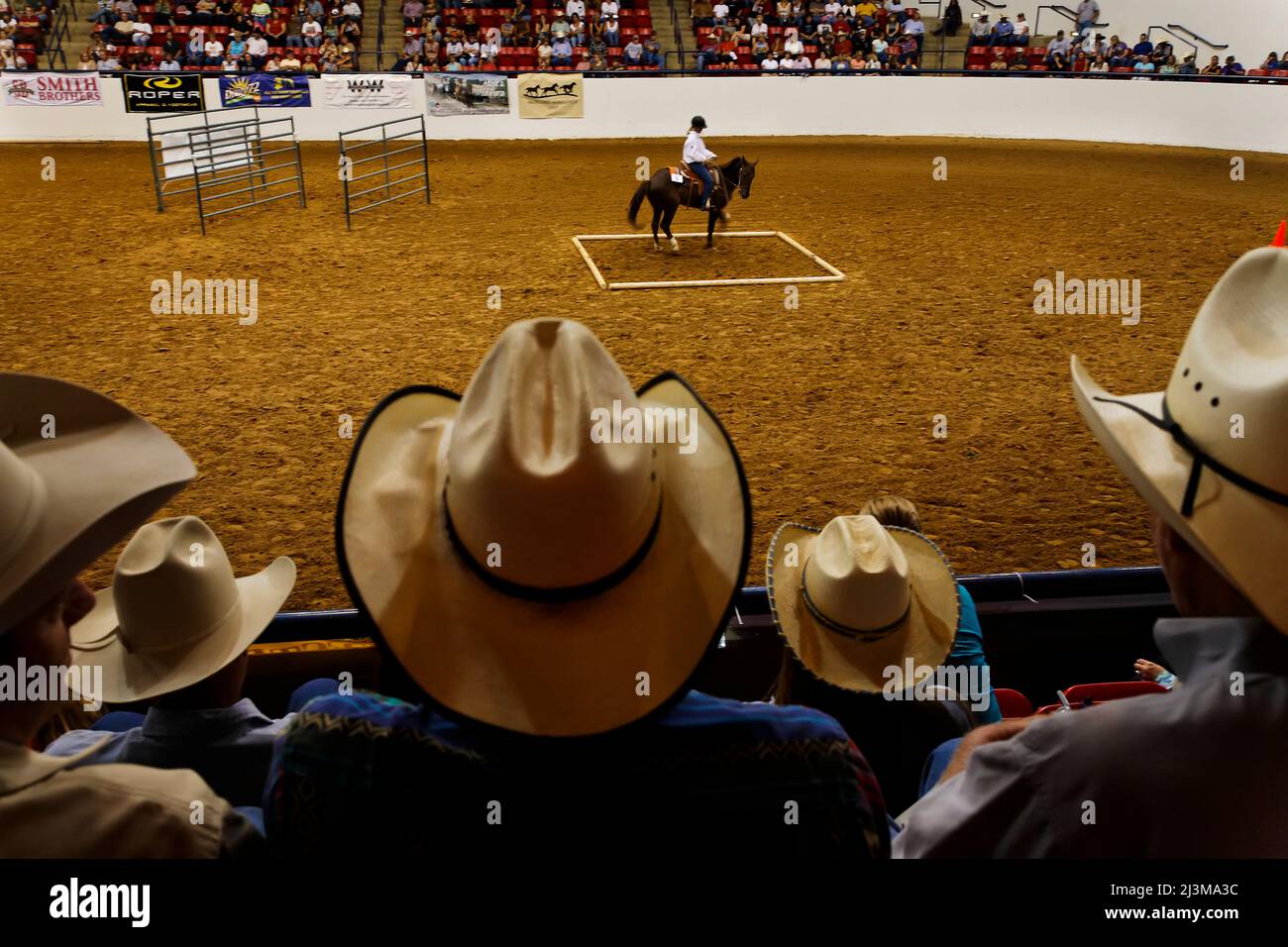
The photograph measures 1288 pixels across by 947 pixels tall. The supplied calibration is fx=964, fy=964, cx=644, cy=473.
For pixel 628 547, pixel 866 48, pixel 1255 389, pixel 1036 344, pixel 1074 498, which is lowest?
pixel 1074 498

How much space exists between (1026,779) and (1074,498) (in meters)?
4.38

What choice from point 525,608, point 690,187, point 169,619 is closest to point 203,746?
point 169,619

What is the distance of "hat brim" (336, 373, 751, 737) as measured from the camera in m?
1.38

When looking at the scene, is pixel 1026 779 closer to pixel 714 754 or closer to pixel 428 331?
pixel 714 754

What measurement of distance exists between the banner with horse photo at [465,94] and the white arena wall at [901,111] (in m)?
0.14

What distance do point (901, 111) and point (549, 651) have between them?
20.3m

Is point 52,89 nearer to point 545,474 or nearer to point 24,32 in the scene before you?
point 24,32

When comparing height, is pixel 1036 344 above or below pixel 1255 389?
below

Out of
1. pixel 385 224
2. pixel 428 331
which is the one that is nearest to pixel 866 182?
pixel 385 224

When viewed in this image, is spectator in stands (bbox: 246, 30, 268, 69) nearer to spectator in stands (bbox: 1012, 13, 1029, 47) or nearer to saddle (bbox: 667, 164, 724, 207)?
saddle (bbox: 667, 164, 724, 207)

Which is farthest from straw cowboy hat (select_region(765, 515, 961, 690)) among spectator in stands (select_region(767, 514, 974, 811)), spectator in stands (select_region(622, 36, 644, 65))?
spectator in stands (select_region(622, 36, 644, 65))

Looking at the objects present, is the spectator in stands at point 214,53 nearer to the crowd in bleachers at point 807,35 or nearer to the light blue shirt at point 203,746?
the crowd in bleachers at point 807,35

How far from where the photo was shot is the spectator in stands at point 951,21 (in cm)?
2248

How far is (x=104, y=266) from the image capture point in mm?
9531
